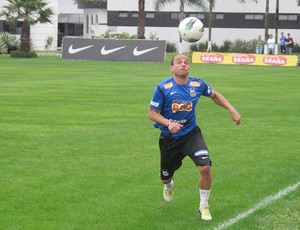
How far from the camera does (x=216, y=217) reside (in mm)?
9086

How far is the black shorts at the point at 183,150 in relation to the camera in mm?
9047

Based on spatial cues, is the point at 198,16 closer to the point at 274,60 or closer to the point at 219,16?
the point at 219,16

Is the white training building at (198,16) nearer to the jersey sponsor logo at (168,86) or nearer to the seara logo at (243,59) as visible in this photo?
the seara logo at (243,59)

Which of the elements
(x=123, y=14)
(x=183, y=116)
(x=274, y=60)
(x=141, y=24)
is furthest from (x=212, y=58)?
(x=183, y=116)

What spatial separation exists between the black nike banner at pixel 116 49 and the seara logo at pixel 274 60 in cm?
638

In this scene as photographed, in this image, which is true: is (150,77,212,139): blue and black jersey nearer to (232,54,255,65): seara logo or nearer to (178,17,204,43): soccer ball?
(178,17,204,43): soccer ball

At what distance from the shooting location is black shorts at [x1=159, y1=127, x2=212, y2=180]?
905 centimetres

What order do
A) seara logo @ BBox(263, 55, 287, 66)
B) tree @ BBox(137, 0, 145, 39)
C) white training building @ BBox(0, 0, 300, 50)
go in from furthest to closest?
white training building @ BBox(0, 0, 300, 50) < tree @ BBox(137, 0, 145, 39) < seara logo @ BBox(263, 55, 287, 66)

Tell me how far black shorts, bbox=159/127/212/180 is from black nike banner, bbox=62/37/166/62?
42193 mm

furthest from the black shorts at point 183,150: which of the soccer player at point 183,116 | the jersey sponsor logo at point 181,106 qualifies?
the jersey sponsor logo at point 181,106

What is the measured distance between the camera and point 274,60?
51.2 meters

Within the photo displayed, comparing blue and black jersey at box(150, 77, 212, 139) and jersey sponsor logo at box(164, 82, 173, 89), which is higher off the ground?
jersey sponsor logo at box(164, 82, 173, 89)

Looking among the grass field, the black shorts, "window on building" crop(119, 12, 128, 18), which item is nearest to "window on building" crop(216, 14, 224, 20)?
"window on building" crop(119, 12, 128, 18)

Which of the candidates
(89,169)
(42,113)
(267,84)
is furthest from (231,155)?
(267,84)
